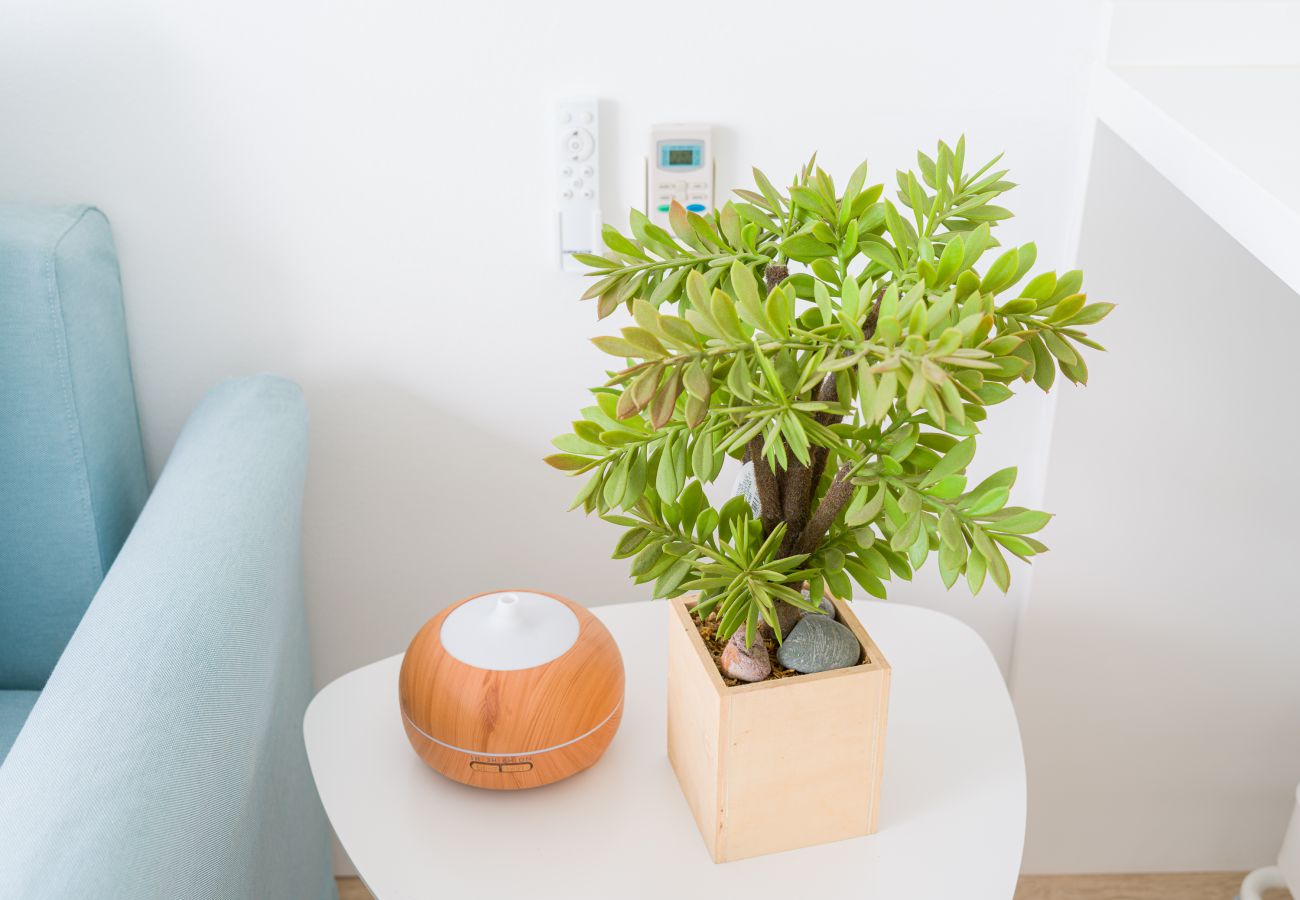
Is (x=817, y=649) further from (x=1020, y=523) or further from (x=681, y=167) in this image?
(x=681, y=167)

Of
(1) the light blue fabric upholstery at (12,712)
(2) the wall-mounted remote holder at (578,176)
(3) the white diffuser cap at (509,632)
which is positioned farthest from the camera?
(2) the wall-mounted remote holder at (578,176)

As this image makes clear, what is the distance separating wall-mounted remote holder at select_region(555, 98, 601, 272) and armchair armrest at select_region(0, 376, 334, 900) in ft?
1.06

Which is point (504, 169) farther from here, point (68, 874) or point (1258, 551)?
point (1258, 551)

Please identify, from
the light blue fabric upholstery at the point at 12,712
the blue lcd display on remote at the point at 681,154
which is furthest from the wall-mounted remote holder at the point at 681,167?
the light blue fabric upholstery at the point at 12,712

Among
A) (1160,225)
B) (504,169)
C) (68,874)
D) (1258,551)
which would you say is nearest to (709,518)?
(68,874)

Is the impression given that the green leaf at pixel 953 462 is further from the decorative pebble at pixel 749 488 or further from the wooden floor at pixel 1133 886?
the wooden floor at pixel 1133 886

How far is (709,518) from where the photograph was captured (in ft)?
2.78

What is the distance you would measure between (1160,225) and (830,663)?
2.18ft

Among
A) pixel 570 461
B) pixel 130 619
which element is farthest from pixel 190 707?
pixel 570 461

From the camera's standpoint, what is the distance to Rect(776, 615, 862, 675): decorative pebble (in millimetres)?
843

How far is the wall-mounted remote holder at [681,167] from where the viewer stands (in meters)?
1.21

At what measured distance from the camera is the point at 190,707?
850mm

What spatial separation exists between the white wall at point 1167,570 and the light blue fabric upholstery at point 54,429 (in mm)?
972

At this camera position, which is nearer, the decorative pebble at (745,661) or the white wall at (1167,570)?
the decorative pebble at (745,661)
